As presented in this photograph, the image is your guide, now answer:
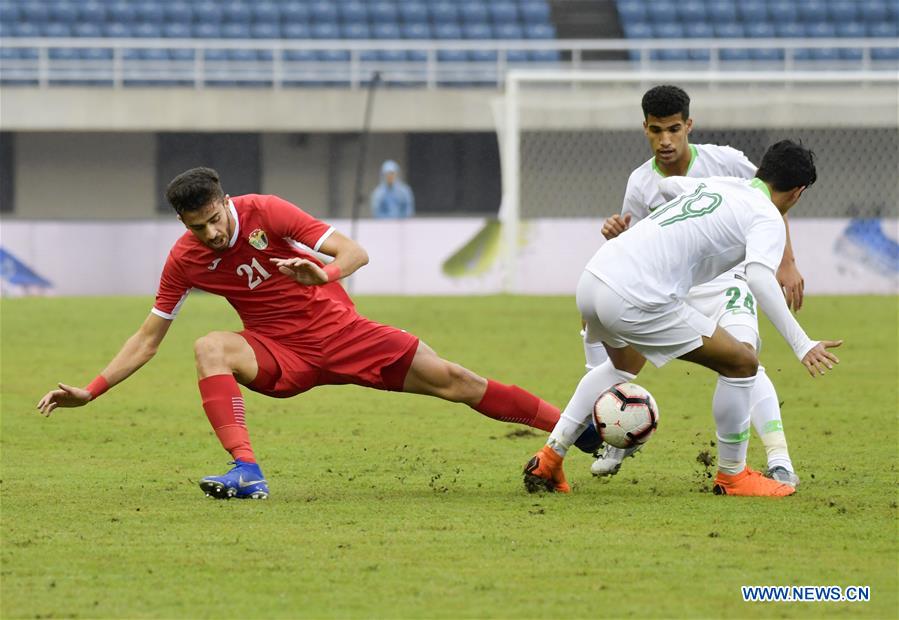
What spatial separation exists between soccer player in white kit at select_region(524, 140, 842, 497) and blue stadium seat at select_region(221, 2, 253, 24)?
853 inches

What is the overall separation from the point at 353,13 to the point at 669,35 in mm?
5826

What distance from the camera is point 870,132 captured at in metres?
20.7

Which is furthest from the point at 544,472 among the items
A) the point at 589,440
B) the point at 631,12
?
the point at 631,12

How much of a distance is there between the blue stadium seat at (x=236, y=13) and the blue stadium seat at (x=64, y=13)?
268 centimetres

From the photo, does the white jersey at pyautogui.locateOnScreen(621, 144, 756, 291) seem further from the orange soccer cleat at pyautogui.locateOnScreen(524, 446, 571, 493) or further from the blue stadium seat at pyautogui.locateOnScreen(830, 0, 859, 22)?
the blue stadium seat at pyautogui.locateOnScreen(830, 0, 859, 22)

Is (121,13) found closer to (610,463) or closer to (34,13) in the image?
(34,13)

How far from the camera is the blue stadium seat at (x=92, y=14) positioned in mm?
26609

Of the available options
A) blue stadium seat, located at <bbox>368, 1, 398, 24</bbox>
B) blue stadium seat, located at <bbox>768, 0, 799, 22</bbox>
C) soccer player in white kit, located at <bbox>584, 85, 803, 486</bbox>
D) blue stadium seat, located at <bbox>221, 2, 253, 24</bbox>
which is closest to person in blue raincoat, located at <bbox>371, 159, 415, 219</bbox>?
blue stadium seat, located at <bbox>368, 1, 398, 24</bbox>

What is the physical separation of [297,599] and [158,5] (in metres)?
23.9

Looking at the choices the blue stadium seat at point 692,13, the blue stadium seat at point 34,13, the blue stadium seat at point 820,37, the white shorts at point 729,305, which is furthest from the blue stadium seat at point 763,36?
the white shorts at point 729,305

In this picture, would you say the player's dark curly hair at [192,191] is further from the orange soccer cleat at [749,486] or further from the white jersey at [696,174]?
the orange soccer cleat at [749,486]

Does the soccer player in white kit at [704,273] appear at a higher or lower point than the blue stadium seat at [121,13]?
lower

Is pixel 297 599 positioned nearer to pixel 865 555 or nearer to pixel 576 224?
pixel 865 555

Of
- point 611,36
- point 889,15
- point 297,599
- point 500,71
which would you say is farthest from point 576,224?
point 297,599
